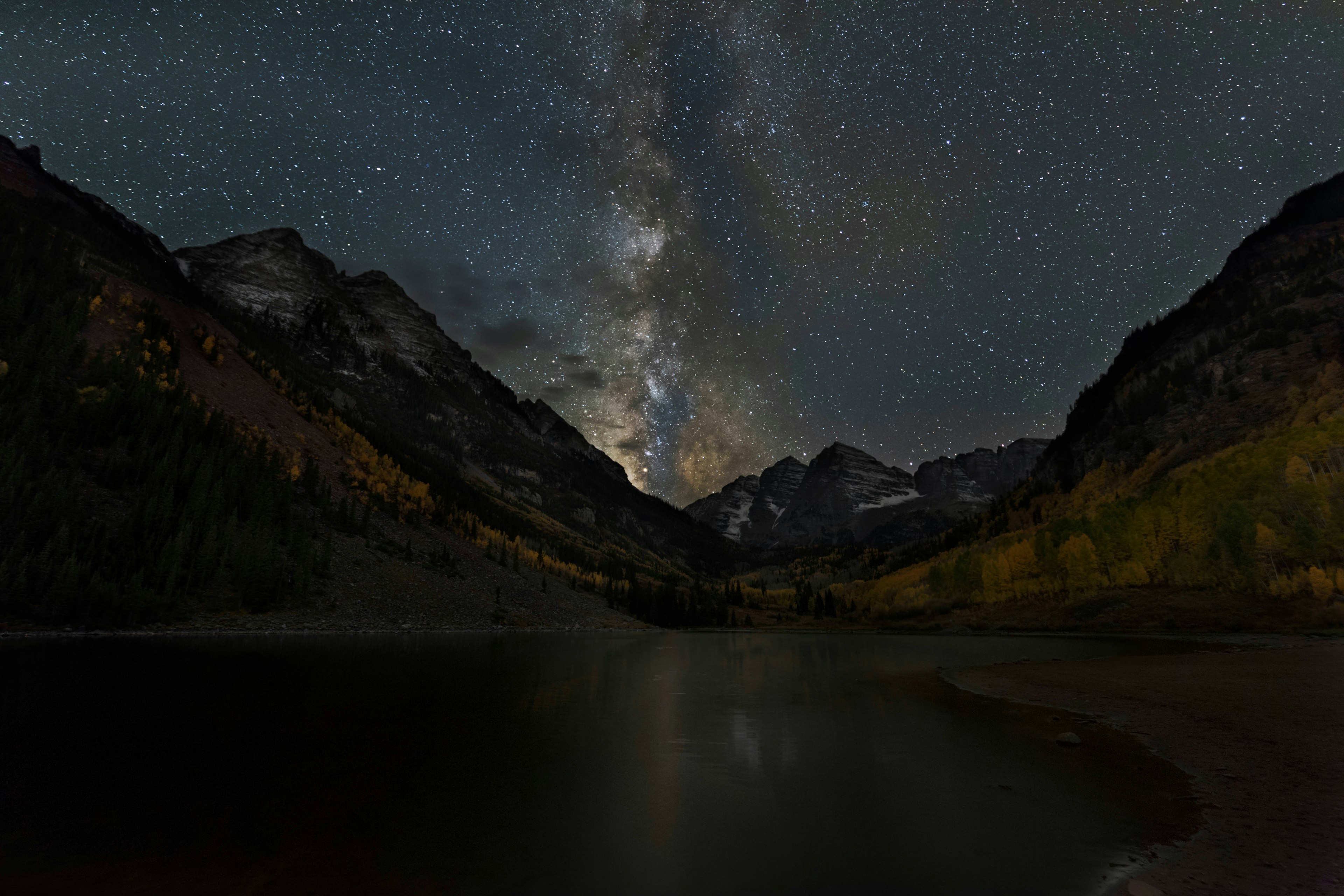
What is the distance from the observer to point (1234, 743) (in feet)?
66.8

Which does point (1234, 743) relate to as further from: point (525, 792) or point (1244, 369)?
point (1244, 369)

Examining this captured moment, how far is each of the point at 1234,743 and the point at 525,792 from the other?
25243 millimetres

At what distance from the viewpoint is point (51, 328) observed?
10406cm

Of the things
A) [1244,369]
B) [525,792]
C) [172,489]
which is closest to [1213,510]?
[1244,369]

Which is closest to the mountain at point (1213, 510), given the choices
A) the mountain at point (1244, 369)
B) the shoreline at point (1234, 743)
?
the mountain at point (1244, 369)

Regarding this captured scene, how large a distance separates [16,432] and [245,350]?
112426mm

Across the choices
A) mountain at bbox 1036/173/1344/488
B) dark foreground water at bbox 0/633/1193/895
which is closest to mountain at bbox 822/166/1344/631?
mountain at bbox 1036/173/1344/488

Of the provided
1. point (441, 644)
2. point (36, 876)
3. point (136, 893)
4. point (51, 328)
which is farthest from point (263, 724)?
point (51, 328)

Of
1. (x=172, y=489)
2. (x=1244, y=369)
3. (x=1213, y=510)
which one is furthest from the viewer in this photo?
(x=1244, y=369)

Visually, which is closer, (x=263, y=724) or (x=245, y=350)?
(x=263, y=724)

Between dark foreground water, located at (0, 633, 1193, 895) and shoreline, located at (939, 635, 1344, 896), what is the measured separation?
1685 millimetres

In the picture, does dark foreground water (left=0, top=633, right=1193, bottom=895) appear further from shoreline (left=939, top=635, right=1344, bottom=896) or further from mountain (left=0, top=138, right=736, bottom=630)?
mountain (left=0, top=138, right=736, bottom=630)

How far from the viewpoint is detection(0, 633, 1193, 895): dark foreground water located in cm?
1022

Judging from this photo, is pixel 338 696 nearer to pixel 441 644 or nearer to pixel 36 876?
→ pixel 36 876
